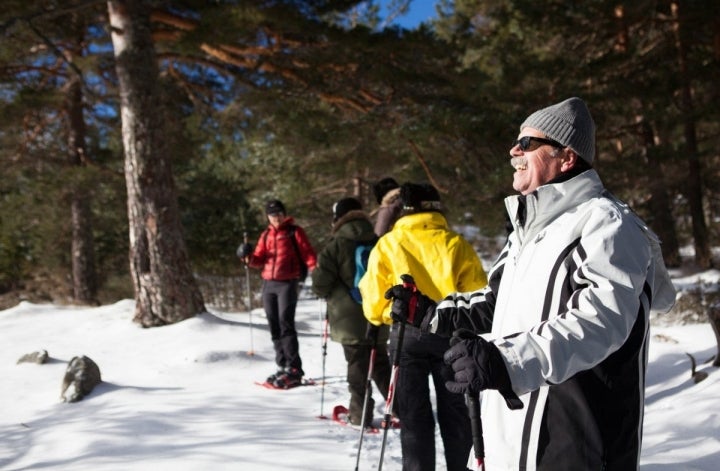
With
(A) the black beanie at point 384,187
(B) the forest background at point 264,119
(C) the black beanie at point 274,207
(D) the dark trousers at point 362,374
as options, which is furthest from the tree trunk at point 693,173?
(D) the dark trousers at point 362,374

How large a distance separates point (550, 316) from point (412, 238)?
1937 mm

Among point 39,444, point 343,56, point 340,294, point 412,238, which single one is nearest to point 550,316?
point 412,238

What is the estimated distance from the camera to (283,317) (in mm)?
6496

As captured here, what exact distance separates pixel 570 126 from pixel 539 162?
6.0 inches

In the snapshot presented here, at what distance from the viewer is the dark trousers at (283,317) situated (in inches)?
256

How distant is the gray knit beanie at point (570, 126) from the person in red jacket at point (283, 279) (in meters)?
4.63

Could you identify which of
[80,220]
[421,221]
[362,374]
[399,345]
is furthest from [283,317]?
[80,220]

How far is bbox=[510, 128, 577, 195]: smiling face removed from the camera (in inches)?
78.6

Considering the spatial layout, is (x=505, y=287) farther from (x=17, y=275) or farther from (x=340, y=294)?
(x=17, y=275)

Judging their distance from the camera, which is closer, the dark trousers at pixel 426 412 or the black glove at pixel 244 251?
the dark trousers at pixel 426 412

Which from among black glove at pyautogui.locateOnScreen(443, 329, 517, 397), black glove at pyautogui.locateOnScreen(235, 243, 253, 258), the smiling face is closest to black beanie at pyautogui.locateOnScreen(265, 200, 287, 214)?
black glove at pyautogui.locateOnScreen(235, 243, 253, 258)

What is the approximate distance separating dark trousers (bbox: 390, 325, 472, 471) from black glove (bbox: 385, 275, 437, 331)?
665 mm

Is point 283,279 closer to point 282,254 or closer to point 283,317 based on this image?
point 282,254

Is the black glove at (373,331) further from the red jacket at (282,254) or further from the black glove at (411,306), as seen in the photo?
the red jacket at (282,254)
